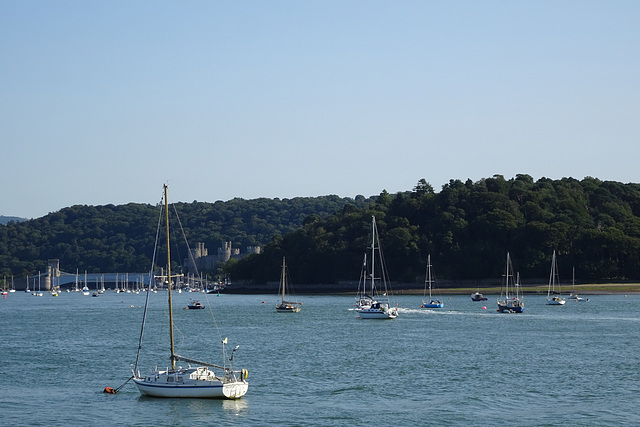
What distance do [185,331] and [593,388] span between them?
42.5 m

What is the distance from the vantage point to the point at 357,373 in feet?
148

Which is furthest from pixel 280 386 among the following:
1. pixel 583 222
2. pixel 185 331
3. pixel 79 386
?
pixel 583 222

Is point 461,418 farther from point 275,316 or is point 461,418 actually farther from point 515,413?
point 275,316

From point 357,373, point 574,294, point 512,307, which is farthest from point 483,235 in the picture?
point 357,373

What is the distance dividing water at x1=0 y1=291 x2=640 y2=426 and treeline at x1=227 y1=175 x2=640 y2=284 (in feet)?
239

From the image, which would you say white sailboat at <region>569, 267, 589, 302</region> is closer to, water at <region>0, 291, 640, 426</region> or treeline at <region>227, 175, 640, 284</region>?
treeline at <region>227, 175, 640, 284</region>

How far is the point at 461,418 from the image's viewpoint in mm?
33000

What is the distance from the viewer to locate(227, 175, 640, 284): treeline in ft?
502

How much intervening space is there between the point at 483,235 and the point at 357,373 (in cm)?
12466

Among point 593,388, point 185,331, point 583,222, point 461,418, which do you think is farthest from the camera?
point 583,222

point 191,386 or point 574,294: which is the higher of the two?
point 574,294

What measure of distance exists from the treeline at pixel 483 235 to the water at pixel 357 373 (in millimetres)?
72879

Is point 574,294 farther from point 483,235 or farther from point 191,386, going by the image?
point 191,386

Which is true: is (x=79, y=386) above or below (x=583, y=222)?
below
